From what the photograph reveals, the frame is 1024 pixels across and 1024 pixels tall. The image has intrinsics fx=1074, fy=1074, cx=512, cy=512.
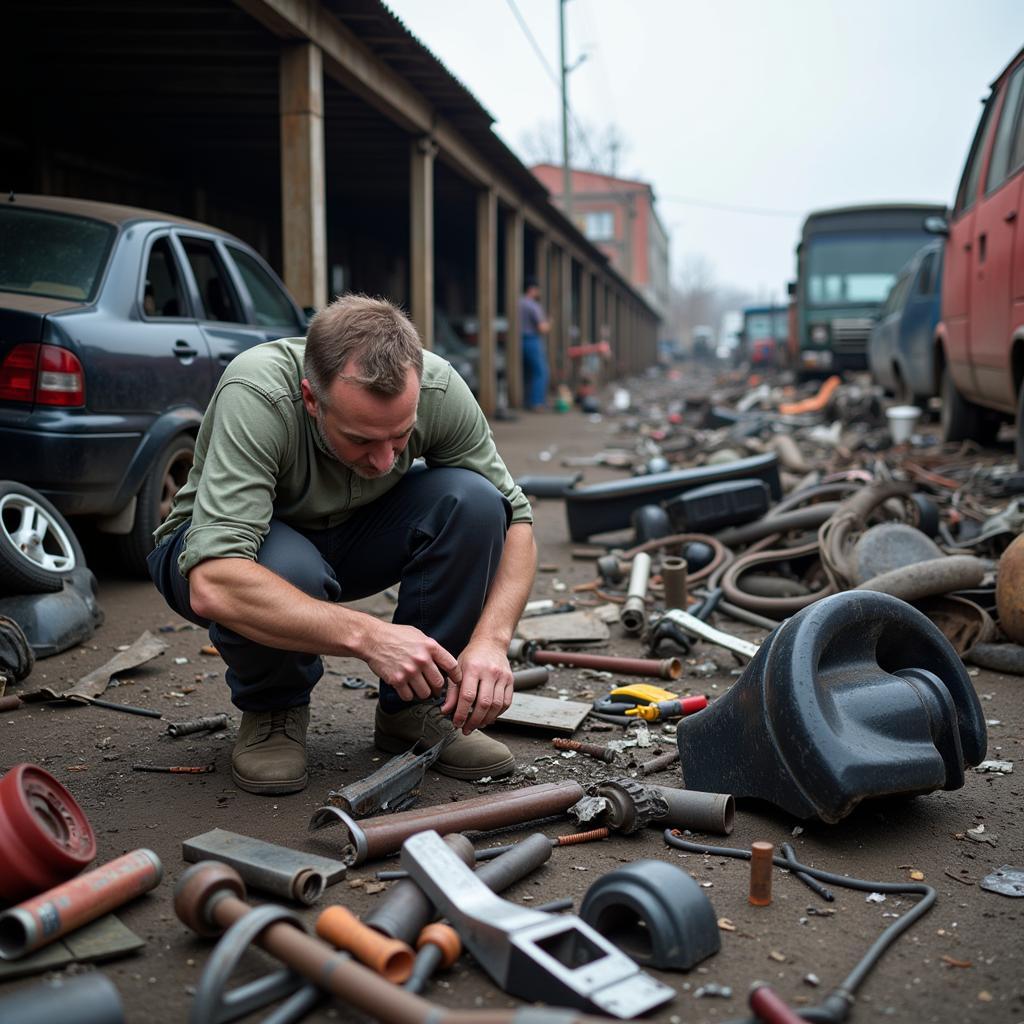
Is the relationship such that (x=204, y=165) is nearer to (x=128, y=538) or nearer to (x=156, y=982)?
(x=128, y=538)

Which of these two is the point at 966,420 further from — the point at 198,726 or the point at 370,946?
the point at 370,946

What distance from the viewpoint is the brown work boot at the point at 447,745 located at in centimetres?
300

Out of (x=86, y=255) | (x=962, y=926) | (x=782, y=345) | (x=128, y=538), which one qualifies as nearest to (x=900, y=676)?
(x=962, y=926)

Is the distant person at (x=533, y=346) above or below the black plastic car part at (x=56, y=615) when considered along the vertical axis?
above

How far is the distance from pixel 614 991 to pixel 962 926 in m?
0.87

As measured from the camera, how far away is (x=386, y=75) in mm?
9414

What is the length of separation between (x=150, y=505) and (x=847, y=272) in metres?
16.0

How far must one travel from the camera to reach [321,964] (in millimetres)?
1805

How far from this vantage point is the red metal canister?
6.89 feet

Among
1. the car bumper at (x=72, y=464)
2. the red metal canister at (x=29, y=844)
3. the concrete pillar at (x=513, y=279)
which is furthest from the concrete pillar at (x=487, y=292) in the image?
the red metal canister at (x=29, y=844)

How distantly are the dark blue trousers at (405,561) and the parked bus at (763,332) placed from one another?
112ft

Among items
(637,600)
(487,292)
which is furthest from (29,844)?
(487,292)

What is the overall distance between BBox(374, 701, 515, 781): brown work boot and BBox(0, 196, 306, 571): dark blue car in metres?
1.99

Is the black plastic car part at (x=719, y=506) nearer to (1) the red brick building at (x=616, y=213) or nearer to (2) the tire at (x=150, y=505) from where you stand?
(2) the tire at (x=150, y=505)
